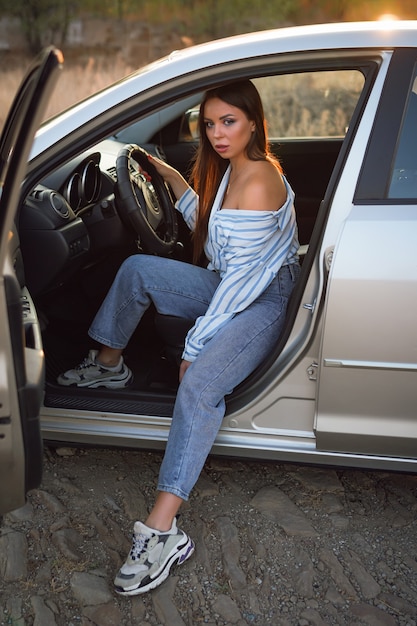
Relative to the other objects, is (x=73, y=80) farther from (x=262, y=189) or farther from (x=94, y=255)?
(x=262, y=189)

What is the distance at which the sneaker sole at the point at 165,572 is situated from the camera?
2270 mm

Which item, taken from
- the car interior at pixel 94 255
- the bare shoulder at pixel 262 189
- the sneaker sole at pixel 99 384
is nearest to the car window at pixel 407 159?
the bare shoulder at pixel 262 189

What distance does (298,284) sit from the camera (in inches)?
95.0

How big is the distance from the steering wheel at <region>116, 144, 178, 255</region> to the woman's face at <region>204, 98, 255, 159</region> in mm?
353

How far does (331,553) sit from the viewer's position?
249 centimetres

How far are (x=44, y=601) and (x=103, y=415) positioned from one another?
64 cm

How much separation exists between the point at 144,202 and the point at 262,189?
0.55m

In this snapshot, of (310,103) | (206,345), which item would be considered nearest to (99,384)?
(206,345)

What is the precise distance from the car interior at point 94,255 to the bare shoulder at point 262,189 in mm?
460

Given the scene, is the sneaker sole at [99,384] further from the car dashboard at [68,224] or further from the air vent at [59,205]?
the air vent at [59,205]

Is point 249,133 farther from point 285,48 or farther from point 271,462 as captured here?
point 271,462

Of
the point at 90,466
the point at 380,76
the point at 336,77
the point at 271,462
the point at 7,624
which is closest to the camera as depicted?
the point at 7,624

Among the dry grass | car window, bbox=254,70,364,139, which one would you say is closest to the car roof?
car window, bbox=254,70,364,139

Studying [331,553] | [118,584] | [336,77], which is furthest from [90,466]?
[336,77]
